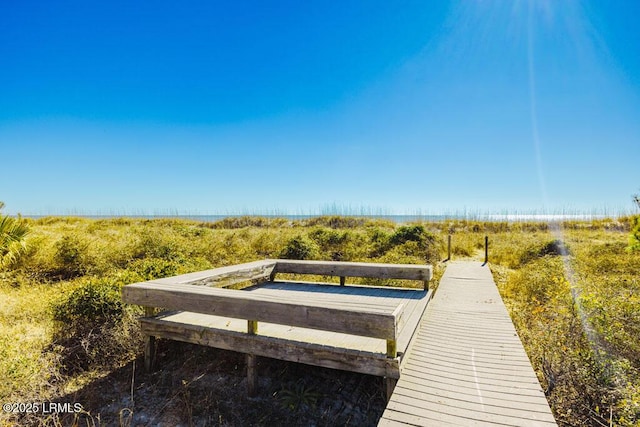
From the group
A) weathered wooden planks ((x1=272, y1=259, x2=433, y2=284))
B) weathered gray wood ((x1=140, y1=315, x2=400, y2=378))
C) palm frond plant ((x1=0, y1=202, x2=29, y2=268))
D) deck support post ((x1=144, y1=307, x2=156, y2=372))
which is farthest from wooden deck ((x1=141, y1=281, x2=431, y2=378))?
palm frond plant ((x1=0, y1=202, x2=29, y2=268))

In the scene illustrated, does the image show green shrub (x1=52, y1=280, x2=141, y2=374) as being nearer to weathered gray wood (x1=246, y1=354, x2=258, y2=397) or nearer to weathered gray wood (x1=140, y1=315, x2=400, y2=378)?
weathered gray wood (x1=140, y1=315, x2=400, y2=378)

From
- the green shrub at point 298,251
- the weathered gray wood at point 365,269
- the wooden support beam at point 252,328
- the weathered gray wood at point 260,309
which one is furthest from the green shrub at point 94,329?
the green shrub at point 298,251

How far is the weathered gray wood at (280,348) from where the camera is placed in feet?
12.3

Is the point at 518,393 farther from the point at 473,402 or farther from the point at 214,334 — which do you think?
the point at 214,334

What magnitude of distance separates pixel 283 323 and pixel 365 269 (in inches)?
112

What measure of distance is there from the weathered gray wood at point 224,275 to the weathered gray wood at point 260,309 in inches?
16.8

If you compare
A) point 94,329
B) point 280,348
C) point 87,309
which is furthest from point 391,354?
point 87,309

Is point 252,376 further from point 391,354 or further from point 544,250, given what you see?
point 544,250

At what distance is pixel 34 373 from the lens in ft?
15.5

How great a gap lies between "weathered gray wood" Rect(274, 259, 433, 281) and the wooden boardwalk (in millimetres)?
742

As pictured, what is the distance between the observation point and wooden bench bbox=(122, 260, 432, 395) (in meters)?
3.70

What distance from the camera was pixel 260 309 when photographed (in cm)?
409

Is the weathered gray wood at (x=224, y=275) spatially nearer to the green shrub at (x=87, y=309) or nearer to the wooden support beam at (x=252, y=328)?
the wooden support beam at (x=252, y=328)

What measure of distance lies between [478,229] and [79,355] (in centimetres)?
2644
